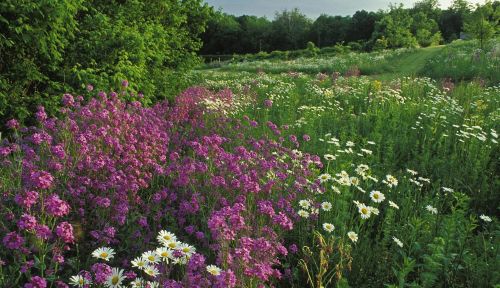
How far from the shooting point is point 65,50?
20.8 ft

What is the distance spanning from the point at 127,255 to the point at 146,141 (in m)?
1.54

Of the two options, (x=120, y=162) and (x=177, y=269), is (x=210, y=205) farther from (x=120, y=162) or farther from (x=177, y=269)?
(x=120, y=162)

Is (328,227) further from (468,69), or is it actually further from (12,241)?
(468,69)

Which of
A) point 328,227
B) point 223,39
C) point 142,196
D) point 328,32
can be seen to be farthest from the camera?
point 223,39

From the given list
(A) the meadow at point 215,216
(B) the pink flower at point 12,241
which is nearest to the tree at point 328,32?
(A) the meadow at point 215,216

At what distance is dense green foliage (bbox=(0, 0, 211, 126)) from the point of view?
529 cm

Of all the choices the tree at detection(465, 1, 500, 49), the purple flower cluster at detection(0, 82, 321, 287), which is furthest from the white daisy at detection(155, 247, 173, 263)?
the tree at detection(465, 1, 500, 49)

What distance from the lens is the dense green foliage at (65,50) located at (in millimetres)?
5293

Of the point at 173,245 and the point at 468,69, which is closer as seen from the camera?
the point at 173,245

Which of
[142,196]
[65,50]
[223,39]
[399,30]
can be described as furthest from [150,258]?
[223,39]

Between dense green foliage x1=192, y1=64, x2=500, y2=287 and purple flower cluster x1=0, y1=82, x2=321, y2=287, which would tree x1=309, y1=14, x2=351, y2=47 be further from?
purple flower cluster x1=0, y1=82, x2=321, y2=287

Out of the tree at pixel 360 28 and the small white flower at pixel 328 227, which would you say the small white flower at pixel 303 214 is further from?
the tree at pixel 360 28

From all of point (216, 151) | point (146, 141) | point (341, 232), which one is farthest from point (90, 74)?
point (341, 232)

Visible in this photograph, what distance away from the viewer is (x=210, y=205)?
3.70 metres
